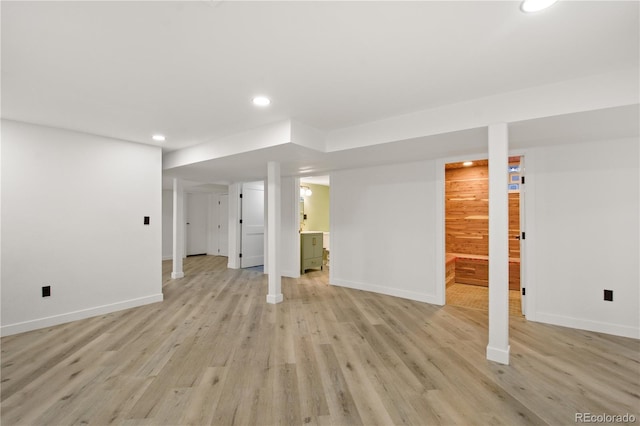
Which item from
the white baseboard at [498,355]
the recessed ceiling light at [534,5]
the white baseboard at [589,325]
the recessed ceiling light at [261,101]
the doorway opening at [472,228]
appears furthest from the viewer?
the doorway opening at [472,228]

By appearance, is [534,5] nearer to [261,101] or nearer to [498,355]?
[261,101]

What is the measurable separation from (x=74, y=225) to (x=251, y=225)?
3892 mm

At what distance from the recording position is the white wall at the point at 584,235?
312cm

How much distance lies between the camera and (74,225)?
3.62 metres

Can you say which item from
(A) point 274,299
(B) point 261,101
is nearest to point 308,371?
(A) point 274,299

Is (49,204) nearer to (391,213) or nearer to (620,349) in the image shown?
(391,213)

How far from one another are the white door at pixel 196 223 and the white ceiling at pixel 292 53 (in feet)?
20.3

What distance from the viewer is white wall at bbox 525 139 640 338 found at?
312 centimetres

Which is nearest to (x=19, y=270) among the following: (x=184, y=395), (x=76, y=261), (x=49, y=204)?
(x=76, y=261)

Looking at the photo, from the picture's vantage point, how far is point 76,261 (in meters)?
3.63

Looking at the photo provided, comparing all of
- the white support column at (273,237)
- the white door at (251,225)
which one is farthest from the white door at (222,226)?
the white support column at (273,237)

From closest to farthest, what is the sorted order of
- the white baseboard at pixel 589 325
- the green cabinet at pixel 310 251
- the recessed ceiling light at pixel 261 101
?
the recessed ceiling light at pixel 261 101, the white baseboard at pixel 589 325, the green cabinet at pixel 310 251

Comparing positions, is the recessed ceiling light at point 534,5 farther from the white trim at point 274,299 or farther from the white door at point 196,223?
the white door at point 196,223

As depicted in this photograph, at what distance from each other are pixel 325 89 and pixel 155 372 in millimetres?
2703
